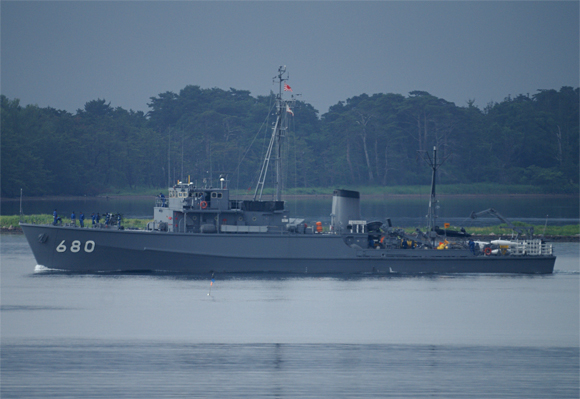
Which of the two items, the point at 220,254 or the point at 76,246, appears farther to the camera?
the point at 76,246

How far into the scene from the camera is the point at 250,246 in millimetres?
37375

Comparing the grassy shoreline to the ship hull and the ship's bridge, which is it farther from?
the ship's bridge

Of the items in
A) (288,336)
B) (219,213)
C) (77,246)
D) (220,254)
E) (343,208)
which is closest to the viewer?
(288,336)

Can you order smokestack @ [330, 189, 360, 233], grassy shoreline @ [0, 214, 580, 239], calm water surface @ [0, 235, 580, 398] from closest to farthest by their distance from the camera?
calm water surface @ [0, 235, 580, 398]
smokestack @ [330, 189, 360, 233]
grassy shoreline @ [0, 214, 580, 239]

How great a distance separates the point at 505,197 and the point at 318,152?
102 feet

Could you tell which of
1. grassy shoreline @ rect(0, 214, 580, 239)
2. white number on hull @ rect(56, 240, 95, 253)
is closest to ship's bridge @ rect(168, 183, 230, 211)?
white number on hull @ rect(56, 240, 95, 253)

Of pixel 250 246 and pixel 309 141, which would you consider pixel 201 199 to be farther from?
pixel 309 141

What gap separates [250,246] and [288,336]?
11.2m

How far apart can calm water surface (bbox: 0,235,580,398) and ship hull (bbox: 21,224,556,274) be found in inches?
32.0

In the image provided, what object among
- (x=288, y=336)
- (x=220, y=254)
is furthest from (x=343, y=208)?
(x=288, y=336)

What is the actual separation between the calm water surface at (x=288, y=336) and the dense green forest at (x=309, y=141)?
8314 cm

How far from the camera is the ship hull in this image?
37.2 meters

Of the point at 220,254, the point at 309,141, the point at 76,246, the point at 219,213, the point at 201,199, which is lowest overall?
the point at 220,254

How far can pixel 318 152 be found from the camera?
135m
